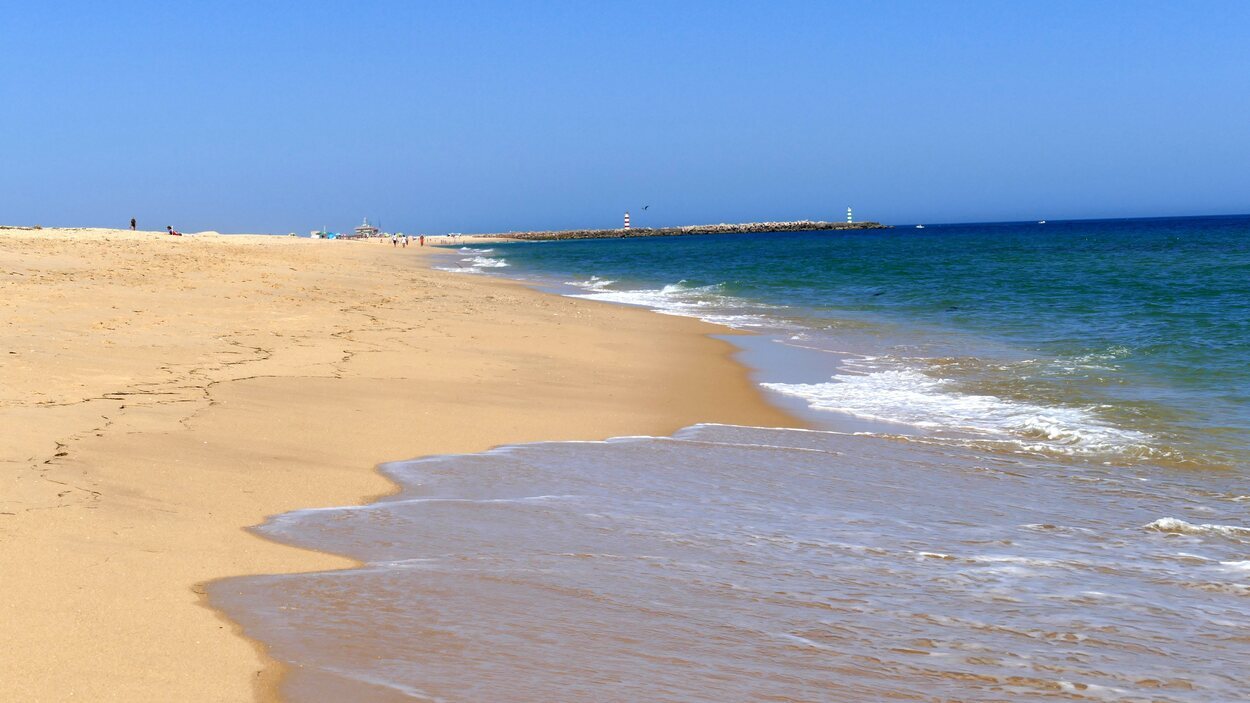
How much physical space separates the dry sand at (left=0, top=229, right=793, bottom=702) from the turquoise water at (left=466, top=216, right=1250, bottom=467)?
1.86 meters

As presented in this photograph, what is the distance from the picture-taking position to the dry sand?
11.5 ft

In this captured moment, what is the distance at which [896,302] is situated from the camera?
24.4 meters

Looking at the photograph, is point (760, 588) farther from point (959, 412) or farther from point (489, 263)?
point (489, 263)

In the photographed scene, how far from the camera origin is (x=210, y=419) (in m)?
7.18

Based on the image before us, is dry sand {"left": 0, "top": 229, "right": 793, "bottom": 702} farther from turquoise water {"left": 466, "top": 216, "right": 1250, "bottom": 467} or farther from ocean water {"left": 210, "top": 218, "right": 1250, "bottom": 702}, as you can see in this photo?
turquoise water {"left": 466, "top": 216, "right": 1250, "bottom": 467}

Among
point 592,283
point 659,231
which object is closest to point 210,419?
point 592,283

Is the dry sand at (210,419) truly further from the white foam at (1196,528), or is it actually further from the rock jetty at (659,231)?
the rock jetty at (659,231)

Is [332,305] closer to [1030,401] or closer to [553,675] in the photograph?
[1030,401]

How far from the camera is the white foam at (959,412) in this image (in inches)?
328

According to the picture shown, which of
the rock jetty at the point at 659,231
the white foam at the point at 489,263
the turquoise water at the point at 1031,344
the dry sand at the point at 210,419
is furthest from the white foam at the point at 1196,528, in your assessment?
the rock jetty at the point at 659,231

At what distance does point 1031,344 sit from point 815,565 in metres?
12.0

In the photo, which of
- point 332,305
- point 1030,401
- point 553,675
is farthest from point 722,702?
point 332,305

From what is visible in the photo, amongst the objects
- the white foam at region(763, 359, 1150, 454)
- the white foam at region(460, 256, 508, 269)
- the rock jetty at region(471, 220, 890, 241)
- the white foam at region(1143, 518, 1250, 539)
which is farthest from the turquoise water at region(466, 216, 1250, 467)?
the rock jetty at region(471, 220, 890, 241)

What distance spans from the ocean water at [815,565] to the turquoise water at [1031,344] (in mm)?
93
